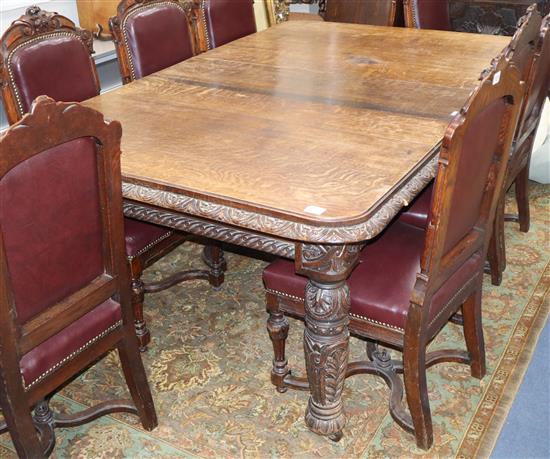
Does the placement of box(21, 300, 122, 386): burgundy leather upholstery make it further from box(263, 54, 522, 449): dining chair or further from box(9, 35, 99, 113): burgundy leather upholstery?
box(9, 35, 99, 113): burgundy leather upholstery

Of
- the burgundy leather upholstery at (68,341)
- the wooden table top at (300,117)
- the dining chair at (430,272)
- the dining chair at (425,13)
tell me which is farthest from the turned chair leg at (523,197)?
the burgundy leather upholstery at (68,341)

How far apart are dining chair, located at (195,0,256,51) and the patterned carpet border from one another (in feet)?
5.69

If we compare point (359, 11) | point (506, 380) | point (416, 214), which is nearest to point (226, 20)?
point (359, 11)

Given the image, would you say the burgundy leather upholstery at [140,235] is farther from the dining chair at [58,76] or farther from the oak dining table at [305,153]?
the oak dining table at [305,153]

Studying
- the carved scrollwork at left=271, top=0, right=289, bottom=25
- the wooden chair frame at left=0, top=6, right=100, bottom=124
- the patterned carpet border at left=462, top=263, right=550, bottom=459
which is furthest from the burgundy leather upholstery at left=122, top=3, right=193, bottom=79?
the carved scrollwork at left=271, top=0, right=289, bottom=25

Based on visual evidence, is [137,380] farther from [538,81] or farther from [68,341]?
[538,81]

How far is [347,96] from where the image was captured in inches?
89.5

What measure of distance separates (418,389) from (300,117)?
872 mm

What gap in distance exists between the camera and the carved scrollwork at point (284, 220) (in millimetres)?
1501

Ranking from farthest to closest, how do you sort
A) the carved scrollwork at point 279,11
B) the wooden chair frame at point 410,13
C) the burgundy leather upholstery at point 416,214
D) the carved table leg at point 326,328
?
1. the carved scrollwork at point 279,11
2. the wooden chair frame at point 410,13
3. the burgundy leather upholstery at point 416,214
4. the carved table leg at point 326,328

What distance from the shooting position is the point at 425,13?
3324mm

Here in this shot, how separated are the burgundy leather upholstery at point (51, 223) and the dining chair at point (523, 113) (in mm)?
842

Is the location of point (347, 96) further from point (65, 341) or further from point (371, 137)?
point (65, 341)

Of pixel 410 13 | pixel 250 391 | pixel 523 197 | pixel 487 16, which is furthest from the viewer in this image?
pixel 487 16
